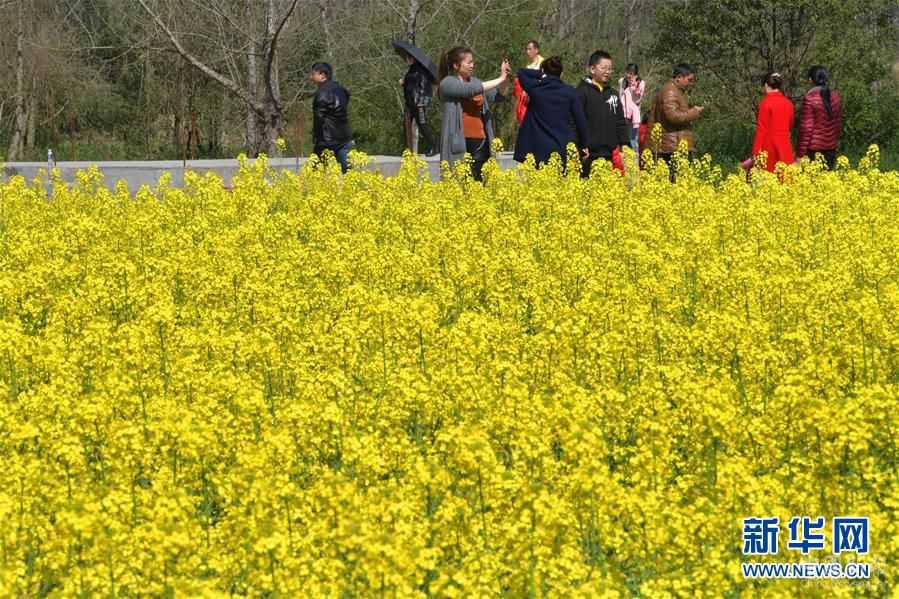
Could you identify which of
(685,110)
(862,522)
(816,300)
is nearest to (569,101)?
(685,110)

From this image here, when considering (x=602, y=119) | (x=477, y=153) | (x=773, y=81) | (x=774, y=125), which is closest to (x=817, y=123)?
Answer: (x=774, y=125)

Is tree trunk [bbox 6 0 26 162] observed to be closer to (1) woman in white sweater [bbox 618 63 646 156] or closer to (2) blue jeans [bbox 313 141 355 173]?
(2) blue jeans [bbox 313 141 355 173]

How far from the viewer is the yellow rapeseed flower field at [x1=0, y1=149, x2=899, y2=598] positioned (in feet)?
17.3

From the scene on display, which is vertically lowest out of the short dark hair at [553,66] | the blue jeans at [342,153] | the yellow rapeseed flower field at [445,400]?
the yellow rapeseed flower field at [445,400]

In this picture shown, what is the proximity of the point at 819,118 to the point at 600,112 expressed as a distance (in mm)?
3504

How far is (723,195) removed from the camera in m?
13.9

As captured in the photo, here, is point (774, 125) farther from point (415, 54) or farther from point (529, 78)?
point (415, 54)

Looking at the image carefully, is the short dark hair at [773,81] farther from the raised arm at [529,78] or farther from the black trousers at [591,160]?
the raised arm at [529,78]

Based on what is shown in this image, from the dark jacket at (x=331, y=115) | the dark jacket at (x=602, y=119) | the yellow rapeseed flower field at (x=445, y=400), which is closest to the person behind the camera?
the yellow rapeseed flower field at (x=445, y=400)

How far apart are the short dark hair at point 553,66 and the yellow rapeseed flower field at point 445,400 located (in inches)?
89.1

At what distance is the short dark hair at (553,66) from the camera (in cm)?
1463

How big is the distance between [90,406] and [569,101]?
9.66m

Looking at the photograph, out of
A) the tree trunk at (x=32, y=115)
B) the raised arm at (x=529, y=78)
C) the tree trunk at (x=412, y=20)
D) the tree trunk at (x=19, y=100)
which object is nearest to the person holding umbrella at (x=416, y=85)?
the raised arm at (x=529, y=78)

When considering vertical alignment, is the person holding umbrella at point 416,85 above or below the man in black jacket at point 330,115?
above
